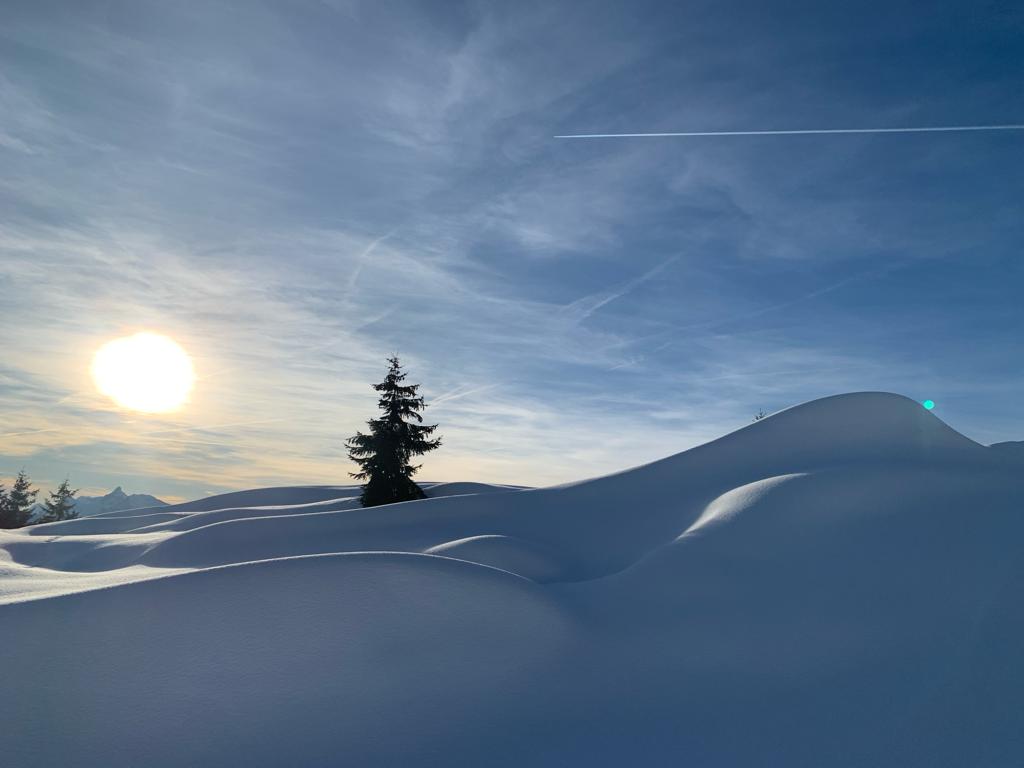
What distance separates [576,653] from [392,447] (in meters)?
21.6

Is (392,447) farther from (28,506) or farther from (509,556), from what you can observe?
(28,506)

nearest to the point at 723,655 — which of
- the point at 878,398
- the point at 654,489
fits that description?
the point at 654,489

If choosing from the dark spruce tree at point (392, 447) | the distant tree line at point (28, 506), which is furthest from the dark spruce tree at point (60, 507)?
the dark spruce tree at point (392, 447)

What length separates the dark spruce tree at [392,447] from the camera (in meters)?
27.4

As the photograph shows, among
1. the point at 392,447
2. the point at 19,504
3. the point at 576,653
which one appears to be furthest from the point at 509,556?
the point at 19,504

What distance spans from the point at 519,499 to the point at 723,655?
34.0 ft

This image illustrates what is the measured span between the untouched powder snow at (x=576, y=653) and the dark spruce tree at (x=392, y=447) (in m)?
17.0

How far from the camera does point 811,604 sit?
26.2 feet

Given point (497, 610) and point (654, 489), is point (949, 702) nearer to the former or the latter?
point (497, 610)

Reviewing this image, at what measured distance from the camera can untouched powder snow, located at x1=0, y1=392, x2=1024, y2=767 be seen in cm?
549

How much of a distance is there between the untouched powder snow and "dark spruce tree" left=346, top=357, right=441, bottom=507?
1697 cm

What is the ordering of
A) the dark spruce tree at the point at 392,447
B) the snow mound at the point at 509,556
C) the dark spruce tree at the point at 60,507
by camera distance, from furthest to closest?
Answer: the dark spruce tree at the point at 60,507 → the dark spruce tree at the point at 392,447 → the snow mound at the point at 509,556

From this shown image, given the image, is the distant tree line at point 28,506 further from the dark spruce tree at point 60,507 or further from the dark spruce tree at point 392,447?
the dark spruce tree at point 392,447

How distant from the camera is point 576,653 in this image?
7102 millimetres
